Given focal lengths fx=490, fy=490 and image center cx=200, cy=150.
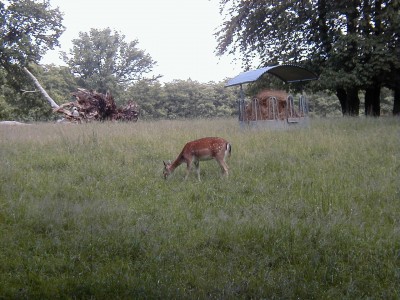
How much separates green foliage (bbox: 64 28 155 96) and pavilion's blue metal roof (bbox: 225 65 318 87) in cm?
3057

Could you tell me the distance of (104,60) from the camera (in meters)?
53.0

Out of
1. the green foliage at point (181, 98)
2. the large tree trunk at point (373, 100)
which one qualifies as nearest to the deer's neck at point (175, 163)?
the large tree trunk at point (373, 100)

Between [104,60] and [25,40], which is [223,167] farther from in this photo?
[104,60]

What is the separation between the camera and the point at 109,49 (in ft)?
175

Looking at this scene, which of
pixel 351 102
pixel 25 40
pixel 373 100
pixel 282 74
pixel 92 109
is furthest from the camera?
pixel 25 40

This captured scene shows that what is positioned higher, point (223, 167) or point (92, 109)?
point (92, 109)

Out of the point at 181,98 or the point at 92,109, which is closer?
the point at 92,109

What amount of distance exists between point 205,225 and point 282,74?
1573 cm

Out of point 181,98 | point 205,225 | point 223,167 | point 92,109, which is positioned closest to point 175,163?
point 223,167

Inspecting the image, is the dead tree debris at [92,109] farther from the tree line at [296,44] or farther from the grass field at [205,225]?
the grass field at [205,225]

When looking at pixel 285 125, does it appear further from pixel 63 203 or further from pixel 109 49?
pixel 109 49

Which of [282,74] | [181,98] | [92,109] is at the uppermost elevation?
[282,74]

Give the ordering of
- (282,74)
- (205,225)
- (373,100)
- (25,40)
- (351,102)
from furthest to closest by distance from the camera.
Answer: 1. (25,40)
2. (373,100)
3. (351,102)
4. (282,74)
5. (205,225)

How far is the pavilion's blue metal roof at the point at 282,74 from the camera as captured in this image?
17883mm
